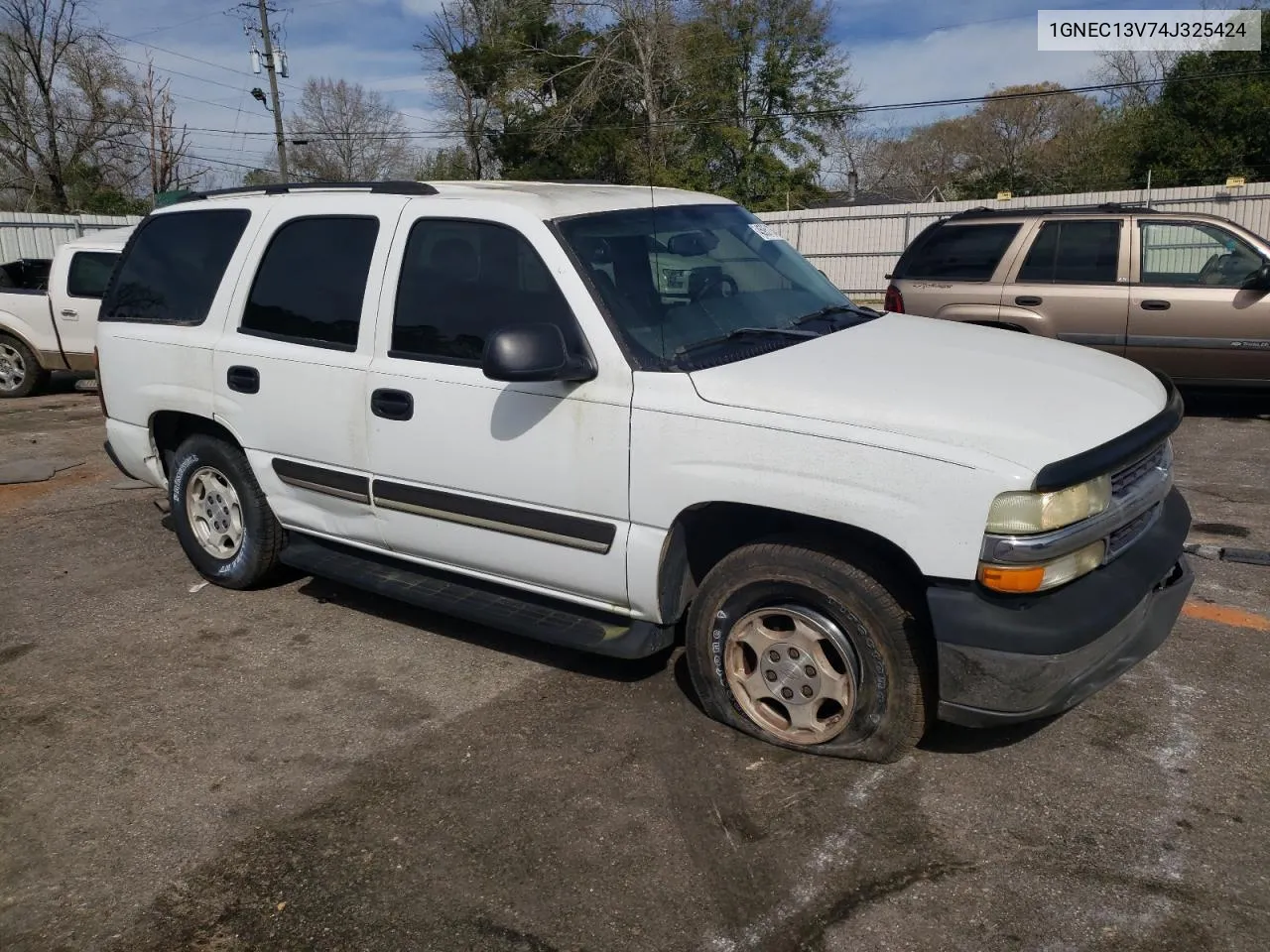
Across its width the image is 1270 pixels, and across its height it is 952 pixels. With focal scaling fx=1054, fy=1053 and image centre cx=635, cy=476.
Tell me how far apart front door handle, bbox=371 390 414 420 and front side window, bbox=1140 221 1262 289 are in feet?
23.2

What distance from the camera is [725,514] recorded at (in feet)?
12.1

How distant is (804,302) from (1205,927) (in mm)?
2632

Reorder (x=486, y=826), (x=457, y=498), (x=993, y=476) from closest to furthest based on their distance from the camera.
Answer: (x=993, y=476) < (x=486, y=826) < (x=457, y=498)

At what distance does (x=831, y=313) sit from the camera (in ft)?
14.5

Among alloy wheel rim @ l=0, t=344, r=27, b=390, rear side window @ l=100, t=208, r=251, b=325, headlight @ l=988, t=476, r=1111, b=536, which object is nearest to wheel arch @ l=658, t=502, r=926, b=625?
headlight @ l=988, t=476, r=1111, b=536

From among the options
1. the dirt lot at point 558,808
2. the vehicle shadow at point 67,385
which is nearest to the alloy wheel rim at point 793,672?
the dirt lot at point 558,808

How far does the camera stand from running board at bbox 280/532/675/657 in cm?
383

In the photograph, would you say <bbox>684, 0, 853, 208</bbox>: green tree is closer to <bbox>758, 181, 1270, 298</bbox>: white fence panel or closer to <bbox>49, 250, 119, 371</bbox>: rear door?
<bbox>758, 181, 1270, 298</bbox>: white fence panel

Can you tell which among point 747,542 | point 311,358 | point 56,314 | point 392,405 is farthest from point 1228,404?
point 56,314

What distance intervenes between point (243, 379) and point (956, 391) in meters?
3.15

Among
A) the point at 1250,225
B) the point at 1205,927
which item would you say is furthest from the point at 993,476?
the point at 1250,225

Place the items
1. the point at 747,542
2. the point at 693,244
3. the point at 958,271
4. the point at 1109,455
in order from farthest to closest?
1. the point at 958,271
2. the point at 693,244
3. the point at 747,542
4. the point at 1109,455

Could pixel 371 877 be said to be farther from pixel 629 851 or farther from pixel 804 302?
pixel 804 302

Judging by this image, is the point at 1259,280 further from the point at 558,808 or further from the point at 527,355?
the point at 558,808
